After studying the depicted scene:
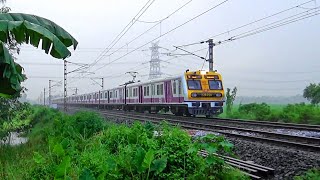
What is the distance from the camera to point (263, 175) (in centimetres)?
616

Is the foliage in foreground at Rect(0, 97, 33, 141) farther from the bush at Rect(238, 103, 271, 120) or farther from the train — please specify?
the bush at Rect(238, 103, 271, 120)

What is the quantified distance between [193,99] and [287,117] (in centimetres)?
532

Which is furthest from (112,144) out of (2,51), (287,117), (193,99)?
(287,117)

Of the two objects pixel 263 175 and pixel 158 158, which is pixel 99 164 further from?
pixel 263 175

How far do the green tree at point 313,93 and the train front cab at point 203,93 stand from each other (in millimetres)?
13681

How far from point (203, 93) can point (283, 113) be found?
16.0ft

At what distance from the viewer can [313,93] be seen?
3231cm

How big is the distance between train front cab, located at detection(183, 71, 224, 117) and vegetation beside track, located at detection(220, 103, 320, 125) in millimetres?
Result: 2945

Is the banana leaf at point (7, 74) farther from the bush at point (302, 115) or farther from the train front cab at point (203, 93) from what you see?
the bush at point (302, 115)

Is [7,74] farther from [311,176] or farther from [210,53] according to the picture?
[210,53]

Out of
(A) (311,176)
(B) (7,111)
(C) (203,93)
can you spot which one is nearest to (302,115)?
(C) (203,93)

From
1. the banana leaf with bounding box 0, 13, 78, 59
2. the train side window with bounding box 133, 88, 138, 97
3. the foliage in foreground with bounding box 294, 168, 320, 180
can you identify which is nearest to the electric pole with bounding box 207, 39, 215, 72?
the train side window with bounding box 133, 88, 138, 97

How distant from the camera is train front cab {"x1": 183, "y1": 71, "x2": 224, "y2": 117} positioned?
67.2ft

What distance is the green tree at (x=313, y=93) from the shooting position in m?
31.6
